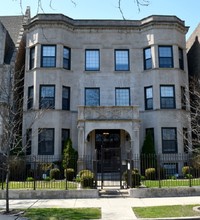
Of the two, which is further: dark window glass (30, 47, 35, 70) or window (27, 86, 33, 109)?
dark window glass (30, 47, 35, 70)

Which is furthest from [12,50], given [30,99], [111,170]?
[111,170]

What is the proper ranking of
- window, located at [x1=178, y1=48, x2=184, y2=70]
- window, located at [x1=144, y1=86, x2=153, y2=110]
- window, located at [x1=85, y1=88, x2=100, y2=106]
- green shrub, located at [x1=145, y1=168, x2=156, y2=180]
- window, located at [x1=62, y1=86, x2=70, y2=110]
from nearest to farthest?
green shrub, located at [x1=145, y1=168, x2=156, y2=180] → window, located at [x1=62, y1=86, x2=70, y2=110] → window, located at [x1=144, y1=86, x2=153, y2=110] → window, located at [x1=85, y1=88, x2=100, y2=106] → window, located at [x1=178, y1=48, x2=184, y2=70]

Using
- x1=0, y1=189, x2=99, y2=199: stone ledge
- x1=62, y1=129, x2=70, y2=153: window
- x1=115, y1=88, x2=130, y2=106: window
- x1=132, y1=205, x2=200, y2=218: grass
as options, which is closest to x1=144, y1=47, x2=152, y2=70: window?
x1=115, y1=88, x2=130, y2=106: window

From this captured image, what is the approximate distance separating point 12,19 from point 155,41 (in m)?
16.7

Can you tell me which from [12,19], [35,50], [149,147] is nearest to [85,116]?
[149,147]

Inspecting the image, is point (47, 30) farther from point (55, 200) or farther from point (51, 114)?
point (55, 200)

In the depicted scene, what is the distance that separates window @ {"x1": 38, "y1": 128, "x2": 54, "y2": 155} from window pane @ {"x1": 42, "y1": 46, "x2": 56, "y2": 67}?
5778mm

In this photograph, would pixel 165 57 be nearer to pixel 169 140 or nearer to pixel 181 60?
pixel 181 60

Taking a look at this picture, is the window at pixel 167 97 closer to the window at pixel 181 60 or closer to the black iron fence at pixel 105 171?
the window at pixel 181 60

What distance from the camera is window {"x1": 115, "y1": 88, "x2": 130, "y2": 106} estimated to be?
27219 millimetres

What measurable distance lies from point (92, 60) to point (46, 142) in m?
8.69

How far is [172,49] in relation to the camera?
27.0 m

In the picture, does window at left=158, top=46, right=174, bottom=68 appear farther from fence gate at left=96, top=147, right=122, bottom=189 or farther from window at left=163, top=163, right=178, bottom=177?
fence gate at left=96, top=147, right=122, bottom=189

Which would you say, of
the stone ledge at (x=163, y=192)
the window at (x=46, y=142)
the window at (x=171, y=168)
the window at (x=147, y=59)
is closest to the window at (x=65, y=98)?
the window at (x=46, y=142)
